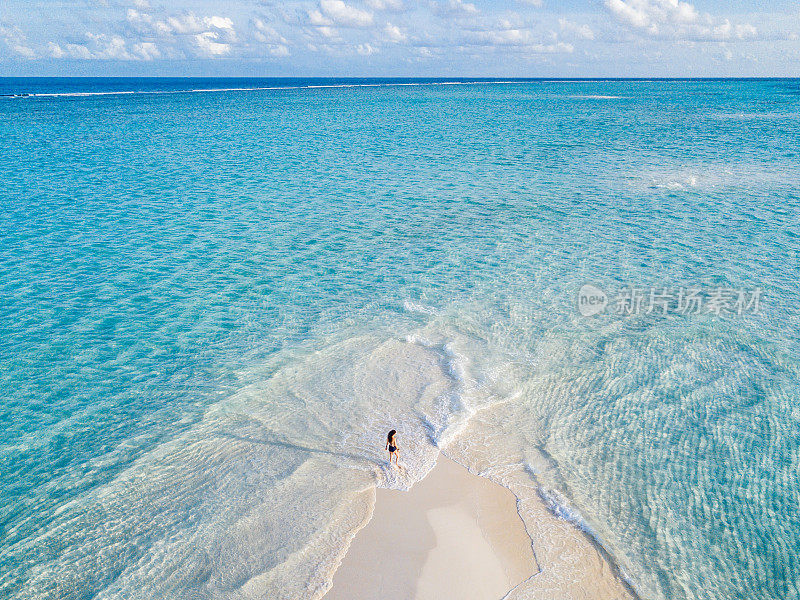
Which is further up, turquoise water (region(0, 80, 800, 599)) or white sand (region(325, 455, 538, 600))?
white sand (region(325, 455, 538, 600))

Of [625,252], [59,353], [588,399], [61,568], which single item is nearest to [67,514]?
[61,568]

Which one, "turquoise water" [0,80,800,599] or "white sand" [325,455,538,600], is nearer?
"white sand" [325,455,538,600]

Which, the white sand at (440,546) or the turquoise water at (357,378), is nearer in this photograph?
the white sand at (440,546)

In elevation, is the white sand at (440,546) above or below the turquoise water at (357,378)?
above

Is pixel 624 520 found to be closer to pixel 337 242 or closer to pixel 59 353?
pixel 59 353
